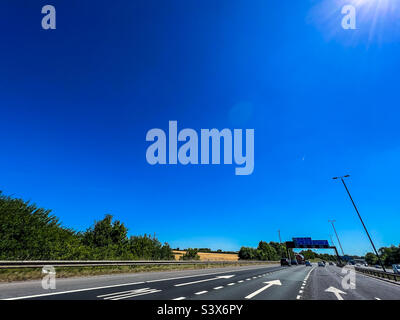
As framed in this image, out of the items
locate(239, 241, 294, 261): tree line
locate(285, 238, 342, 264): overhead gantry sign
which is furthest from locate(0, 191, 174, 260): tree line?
locate(285, 238, 342, 264): overhead gantry sign

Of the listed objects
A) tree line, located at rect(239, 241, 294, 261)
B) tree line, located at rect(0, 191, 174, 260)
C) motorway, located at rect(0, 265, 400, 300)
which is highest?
tree line, located at rect(239, 241, 294, 261)

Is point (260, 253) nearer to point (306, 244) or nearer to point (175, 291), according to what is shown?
point (306, 244)

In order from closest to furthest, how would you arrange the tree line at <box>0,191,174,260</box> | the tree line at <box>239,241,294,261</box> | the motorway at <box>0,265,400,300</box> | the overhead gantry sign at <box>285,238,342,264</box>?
1. the motorway at <box>0,265,400,300</box>
2. the tree line at <box>0,191,174,260</box>
3. the overhead gantry sign at <box>285,238,342,264</box>
4. the tree line at <box>239,241,294,261</box>

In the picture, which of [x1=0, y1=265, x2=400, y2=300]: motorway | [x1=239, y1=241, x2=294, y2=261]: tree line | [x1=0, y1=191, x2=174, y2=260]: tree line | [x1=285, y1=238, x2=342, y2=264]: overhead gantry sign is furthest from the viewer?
[x1=239, y1=241, x2=294, y2=261]: tree line

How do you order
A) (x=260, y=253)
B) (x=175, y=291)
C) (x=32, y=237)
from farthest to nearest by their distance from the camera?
(x=260, y=253), (x=32, y=237), (x=175, y=291)

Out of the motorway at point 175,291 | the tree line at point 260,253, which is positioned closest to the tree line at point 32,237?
the motorway at point 175,291

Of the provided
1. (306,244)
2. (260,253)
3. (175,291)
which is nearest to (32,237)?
(175,291)

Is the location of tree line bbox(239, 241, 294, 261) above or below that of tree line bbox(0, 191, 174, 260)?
above

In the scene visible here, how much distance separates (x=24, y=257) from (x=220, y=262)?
30584mm

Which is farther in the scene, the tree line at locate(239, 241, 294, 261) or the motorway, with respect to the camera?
the tree line at locate(239, 241, 294, 261)

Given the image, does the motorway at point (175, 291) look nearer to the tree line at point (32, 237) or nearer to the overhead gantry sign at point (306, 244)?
the tree line at point (32, 237)

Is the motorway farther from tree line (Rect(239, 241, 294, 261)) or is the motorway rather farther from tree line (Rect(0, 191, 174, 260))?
tree line (Rect(239, 241, 294, 261))

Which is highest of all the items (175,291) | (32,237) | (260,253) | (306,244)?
(306,244)

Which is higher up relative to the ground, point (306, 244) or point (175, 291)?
point (306, 244)
